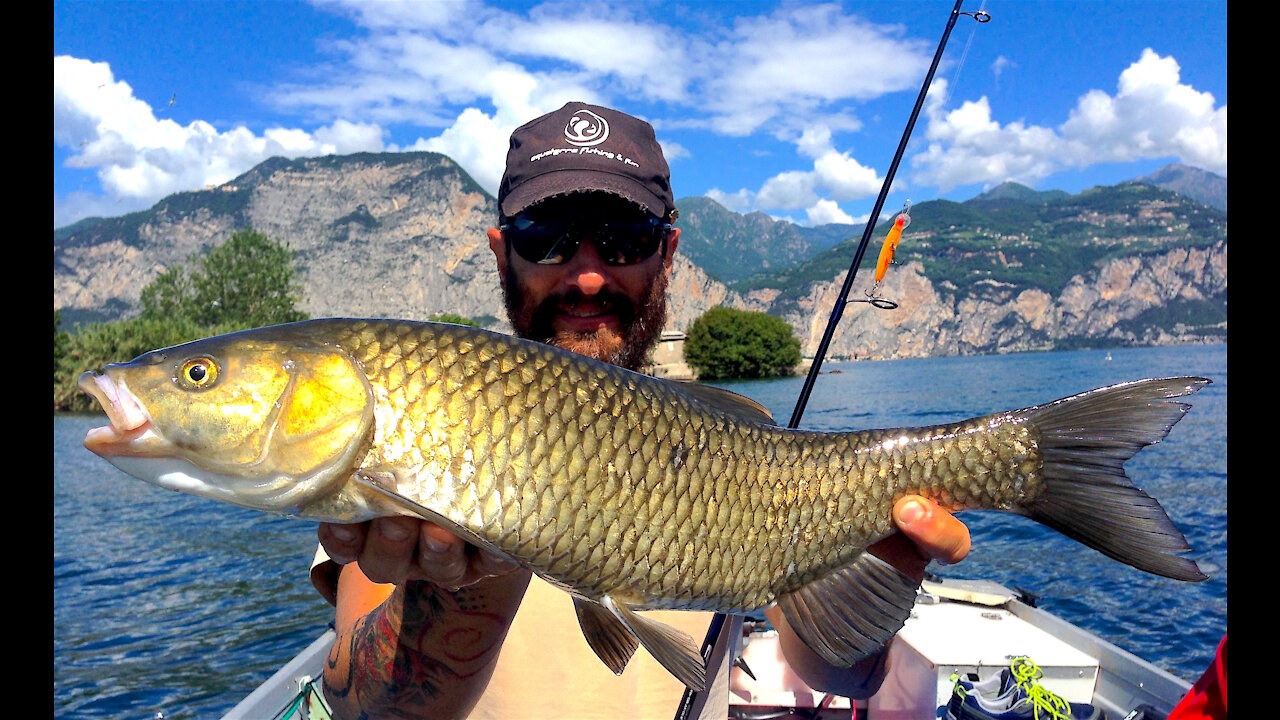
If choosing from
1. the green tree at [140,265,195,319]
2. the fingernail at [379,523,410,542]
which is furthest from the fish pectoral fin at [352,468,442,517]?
the green tree at [140,265,195,319]

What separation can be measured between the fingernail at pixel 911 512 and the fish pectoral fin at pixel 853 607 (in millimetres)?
143

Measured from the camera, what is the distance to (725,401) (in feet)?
6.76

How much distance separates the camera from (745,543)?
6.06 feet

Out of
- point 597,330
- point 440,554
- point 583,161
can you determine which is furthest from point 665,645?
point 583,161

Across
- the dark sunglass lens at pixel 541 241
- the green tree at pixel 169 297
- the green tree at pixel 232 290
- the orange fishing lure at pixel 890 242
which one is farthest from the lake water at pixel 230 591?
the green tree at pixel 169 297

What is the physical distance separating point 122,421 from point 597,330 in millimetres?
1892

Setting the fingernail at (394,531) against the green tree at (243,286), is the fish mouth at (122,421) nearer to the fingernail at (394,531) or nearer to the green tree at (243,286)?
the fingernail at (394,531)

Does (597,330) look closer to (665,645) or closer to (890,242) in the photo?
(665,645)

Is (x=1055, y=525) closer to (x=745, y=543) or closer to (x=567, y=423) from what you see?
(x=745, y=543)

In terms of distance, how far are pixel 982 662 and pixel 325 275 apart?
177599mm

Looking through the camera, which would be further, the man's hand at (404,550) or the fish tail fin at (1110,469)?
the fish tail fin at (1110,469)

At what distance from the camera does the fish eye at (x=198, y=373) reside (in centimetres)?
154

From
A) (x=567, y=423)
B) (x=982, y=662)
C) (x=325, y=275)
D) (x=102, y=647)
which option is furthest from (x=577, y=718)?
(x=325, y=275)

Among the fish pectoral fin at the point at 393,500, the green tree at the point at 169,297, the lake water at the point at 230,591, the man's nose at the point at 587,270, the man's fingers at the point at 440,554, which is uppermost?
the green tree at the point at 169,297
